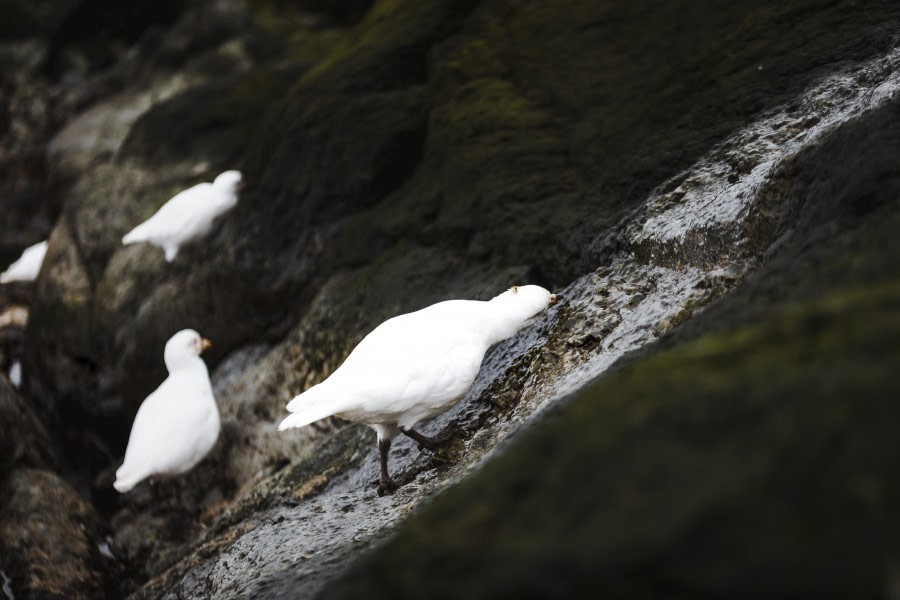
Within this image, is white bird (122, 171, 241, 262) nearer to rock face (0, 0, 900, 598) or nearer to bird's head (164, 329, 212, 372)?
rock face (0, 0, 900, 598)

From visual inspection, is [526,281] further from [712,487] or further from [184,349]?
[712,487]

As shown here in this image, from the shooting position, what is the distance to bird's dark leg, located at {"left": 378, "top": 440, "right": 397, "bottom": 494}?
5117 mm

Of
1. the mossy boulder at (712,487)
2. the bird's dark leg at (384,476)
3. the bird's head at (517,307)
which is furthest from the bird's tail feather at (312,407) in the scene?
the mossy boulder at (712,487)

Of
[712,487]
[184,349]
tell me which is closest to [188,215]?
[184,349]

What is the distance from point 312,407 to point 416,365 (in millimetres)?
584

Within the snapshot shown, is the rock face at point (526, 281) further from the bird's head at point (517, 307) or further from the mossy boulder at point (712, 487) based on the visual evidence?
the bird's head at point (517, 307)

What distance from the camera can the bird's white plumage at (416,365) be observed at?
4.90 meters

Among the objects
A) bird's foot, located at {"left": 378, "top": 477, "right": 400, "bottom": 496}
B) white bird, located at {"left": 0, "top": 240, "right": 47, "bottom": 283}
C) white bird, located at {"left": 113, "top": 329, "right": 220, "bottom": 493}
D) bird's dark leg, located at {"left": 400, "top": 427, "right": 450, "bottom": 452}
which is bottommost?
bird's foot, located at {"left": 378, "top": 477, "right": 400, "bottom": 496}

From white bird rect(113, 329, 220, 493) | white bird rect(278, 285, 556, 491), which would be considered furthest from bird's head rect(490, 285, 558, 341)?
white bird rect(113, 329, 220, 493)

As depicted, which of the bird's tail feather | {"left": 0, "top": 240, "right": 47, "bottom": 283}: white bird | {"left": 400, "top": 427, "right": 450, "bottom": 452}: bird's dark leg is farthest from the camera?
{"left": 0, "top": 240, "right": 47, "bottom": 283}: white bird

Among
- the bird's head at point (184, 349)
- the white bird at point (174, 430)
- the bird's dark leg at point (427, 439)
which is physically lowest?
the bird's dark leg at point (427, 439)

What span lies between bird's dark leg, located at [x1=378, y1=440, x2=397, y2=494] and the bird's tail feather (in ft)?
1.61

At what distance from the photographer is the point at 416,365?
197 inches

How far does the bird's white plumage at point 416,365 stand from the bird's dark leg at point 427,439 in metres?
0.07
